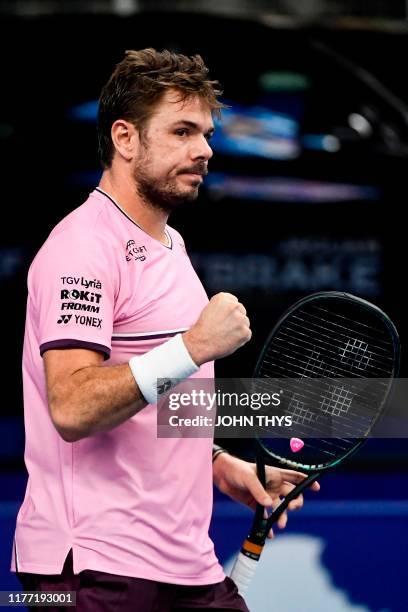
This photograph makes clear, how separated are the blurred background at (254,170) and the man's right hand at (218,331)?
47.8 inches

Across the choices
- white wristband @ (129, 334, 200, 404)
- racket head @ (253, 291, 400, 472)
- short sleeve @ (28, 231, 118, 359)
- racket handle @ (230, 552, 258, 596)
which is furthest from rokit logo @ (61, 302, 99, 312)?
racket handle @ (230, 552, 258, 596)

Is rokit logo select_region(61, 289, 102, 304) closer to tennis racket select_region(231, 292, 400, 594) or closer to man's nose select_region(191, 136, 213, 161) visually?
man's nose select_region(191, 136, 213, 161)

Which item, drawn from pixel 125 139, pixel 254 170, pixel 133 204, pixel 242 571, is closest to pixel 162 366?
pixel 133 204

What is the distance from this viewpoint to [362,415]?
9.11ft

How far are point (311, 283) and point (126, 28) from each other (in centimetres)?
145

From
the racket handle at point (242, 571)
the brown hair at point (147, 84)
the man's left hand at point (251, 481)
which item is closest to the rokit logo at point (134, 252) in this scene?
the brown hair at point (147, 84)

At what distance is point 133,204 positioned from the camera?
247 centimetres

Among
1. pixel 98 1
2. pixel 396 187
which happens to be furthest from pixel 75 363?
pixel 98 1

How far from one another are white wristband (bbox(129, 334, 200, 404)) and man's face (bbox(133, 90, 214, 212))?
13.0 inches

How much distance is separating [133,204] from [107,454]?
0.46 meters

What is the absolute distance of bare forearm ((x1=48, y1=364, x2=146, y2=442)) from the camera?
2.18m

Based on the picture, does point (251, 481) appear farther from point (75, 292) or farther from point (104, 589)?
point (75, 292)

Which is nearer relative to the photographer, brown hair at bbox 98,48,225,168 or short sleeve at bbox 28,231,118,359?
short sleeve at bbox 28,231,118,359

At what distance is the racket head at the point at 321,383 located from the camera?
272cm
